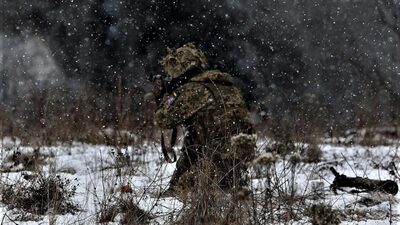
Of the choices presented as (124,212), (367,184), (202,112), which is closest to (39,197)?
(124,212)

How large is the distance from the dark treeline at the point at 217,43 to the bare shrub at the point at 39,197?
9763 millimetres

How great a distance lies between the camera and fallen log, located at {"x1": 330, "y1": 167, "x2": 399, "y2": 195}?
4.19 metres

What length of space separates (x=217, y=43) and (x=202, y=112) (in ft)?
32.6

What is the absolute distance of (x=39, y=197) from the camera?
397 cm

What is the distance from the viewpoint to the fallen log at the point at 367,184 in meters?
4.19

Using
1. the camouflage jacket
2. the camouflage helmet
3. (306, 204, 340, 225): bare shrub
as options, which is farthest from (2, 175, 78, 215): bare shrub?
(306, 204, 340, 225): bare shrub

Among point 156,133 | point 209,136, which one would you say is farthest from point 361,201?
point 156,133

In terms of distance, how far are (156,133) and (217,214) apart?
19.0 ft

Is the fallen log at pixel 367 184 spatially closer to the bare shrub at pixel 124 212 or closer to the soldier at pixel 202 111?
the soldier at pixel 202 111

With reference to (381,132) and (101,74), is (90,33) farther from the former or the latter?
(381,132)

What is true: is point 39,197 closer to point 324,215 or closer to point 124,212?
point 124,212

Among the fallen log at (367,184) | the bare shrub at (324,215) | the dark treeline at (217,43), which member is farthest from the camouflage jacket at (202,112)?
the dark treeline at (217,43)

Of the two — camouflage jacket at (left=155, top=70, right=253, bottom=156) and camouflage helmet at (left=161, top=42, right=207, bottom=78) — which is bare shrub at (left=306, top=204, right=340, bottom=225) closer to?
camouflage jacket at (left=155, top=70, right=253, bottom=156)

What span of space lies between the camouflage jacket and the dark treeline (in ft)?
30.0
